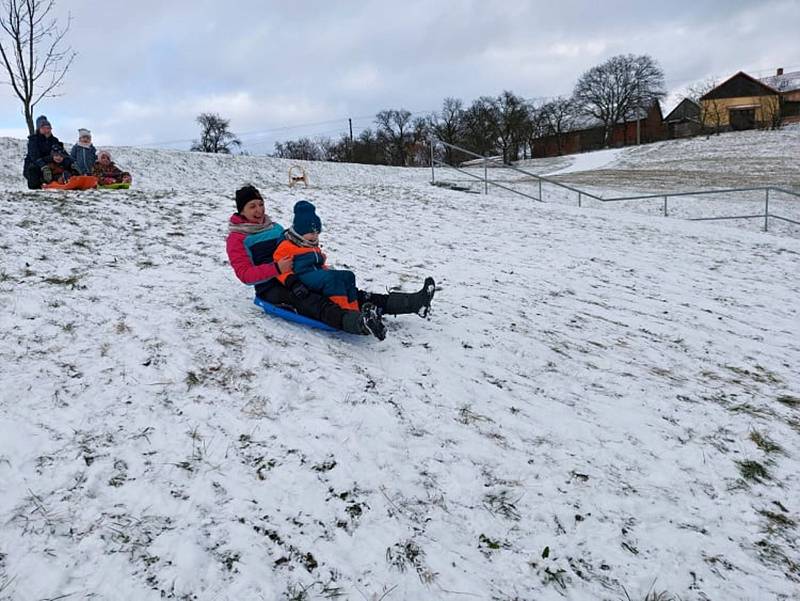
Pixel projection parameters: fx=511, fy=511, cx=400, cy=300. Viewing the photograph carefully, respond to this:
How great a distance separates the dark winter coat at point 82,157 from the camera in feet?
34.8

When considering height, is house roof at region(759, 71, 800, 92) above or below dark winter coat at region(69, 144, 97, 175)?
above

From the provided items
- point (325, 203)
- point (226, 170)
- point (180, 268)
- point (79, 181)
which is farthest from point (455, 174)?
Result: point (180, 268)

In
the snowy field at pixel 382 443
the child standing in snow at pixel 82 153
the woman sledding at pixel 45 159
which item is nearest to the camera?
the snowy field at pixel 382 443

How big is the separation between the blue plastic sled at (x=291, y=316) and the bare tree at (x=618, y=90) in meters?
64.4

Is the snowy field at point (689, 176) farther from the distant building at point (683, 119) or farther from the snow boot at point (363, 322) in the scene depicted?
the distant building at point (683, 119)

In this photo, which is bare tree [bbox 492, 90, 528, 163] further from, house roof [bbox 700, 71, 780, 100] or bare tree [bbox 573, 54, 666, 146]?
house roof [bbox 700, 71, 780, 100]

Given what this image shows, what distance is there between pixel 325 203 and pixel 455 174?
1529 cm

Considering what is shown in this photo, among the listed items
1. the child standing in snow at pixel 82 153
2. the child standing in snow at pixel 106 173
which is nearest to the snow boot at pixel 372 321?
the child standing in snow at pixel 82 153

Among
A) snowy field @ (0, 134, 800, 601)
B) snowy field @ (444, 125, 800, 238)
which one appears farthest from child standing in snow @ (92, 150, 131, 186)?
snowy field @ (444, 125, 800, 238)

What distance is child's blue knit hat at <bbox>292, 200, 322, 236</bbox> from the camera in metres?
4.17

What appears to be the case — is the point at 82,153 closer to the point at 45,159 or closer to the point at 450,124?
the point at 45,159

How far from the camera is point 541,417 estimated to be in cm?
343

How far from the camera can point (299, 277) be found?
4250 mm

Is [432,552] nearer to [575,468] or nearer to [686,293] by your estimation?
[575,468]
